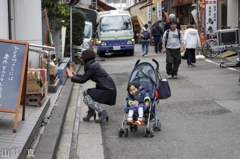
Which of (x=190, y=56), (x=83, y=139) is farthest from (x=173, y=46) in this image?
(x=83, y=139)

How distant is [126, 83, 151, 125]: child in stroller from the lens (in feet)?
20.0

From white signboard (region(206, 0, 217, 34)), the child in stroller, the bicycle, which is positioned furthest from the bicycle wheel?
the child in stroller

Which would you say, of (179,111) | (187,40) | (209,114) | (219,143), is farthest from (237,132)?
(187,40)

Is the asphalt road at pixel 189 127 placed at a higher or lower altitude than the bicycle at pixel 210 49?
lower

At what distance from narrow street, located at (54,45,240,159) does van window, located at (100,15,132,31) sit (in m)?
11.9

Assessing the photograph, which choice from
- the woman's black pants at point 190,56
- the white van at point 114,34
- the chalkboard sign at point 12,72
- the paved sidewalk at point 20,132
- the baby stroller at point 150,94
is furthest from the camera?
the white van at point 114,34

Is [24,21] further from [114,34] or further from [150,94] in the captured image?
[114,34]

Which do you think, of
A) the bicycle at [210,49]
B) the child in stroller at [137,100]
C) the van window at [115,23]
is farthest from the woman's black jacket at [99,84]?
the van window at [115,23]

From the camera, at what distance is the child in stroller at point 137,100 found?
6.10m

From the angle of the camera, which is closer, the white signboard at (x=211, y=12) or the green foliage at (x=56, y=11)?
the green foliage at (x=56, y=11)

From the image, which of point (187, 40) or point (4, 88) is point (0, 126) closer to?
point (4, 88)

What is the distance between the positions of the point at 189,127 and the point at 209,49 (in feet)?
39.9

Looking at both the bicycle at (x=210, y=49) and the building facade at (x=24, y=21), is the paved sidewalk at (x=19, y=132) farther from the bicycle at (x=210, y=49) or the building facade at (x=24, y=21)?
the bicycle at (x=210, y=49)

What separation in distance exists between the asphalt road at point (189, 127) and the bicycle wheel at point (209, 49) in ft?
22.5
